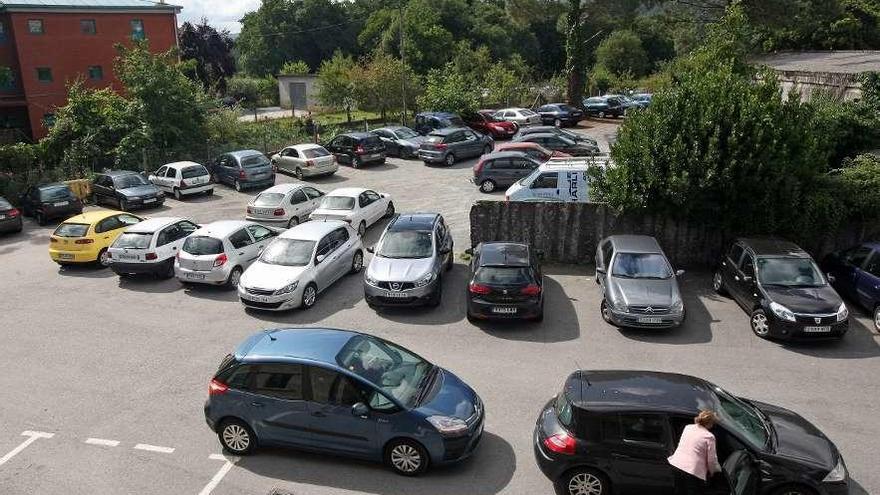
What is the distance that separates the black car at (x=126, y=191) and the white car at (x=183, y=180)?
77 cm

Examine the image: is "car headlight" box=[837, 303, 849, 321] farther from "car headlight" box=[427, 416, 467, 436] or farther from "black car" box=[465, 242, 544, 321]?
"car headlight" box=[427, 416, 467, 436]

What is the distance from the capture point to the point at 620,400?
26.1 feet

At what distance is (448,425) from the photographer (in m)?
8.52

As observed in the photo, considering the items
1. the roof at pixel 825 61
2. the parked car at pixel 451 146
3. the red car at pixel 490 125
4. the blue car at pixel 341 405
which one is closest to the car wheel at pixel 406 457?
the blue car at pixel 341 405

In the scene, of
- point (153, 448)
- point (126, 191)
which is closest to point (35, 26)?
point (126, 191)

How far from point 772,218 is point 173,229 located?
582 inches

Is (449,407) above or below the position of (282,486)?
above

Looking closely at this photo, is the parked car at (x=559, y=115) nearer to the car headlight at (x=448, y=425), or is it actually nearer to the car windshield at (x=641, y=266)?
the car windshield at (x=641, y=266)

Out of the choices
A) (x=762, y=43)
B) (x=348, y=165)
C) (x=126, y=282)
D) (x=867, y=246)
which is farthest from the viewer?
(x=762, y=43)

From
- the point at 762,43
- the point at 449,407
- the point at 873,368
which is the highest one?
the point at 762,43

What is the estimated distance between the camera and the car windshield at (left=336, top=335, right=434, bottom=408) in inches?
345

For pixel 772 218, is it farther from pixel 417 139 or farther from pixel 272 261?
pixel 417 139

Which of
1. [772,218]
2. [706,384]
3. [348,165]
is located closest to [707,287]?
[772,218]

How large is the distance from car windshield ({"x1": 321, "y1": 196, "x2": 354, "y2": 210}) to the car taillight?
13106 millimetres
